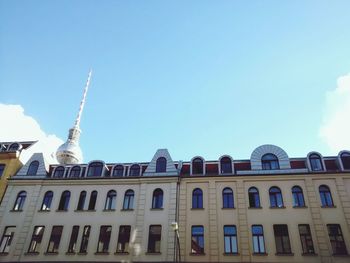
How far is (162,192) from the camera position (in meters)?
29.1

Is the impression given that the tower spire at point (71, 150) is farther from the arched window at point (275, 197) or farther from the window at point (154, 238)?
the arched window at point (275, 197)

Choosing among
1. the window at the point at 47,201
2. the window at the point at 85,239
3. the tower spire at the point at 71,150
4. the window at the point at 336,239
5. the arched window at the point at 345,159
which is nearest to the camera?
the window at the point at 336,239

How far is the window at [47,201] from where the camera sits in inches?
1175

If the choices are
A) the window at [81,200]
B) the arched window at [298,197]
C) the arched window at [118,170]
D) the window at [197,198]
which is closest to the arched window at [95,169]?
the arched window at [118,170]

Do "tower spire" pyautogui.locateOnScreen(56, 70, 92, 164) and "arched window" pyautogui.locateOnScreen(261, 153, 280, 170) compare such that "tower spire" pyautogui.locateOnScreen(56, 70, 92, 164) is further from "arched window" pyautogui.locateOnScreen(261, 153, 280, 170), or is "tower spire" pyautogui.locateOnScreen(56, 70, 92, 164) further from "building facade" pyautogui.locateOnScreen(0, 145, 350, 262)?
"arched window" pyautogui.locateOnScreen(261, 153, 280, 170)

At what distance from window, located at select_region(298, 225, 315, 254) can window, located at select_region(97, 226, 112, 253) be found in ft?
52.9

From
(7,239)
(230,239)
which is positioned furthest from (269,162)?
(7,239)

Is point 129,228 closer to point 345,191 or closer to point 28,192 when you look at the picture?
point 28,192

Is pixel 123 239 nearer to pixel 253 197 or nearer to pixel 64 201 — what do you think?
pixel 64 201

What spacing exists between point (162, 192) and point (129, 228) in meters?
4.36

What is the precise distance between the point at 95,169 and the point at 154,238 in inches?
390

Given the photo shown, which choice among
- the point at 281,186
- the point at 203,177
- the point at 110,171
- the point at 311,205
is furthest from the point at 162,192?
the point at 311,205

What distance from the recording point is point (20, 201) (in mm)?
30516

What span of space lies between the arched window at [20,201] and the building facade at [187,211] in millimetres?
92
